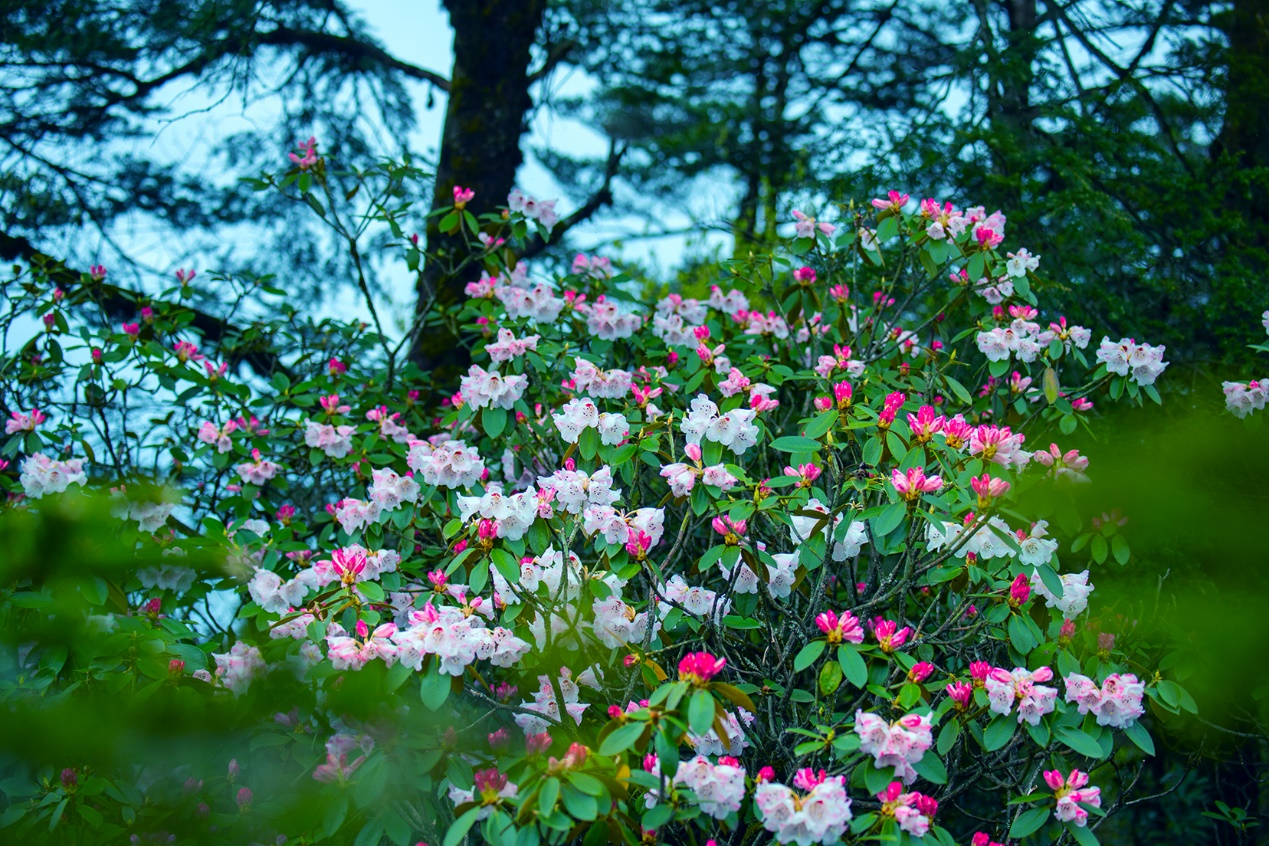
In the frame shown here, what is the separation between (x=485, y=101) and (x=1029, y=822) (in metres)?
3.86

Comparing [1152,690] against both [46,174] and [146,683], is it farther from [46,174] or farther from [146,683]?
[46,174]

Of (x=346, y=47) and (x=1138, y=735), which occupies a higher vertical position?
(x=346, y=47)

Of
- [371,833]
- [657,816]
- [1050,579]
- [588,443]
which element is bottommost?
[371,833]

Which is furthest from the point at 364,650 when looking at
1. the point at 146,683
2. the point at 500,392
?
the point at 500,392

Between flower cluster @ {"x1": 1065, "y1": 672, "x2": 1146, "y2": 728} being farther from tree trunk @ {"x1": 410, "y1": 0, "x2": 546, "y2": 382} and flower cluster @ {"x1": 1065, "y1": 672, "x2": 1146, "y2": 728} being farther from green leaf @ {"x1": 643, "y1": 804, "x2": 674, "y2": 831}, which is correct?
tree trunk @ {"x1": 410, "y1": 0, "x2": 546, "y2": 382}

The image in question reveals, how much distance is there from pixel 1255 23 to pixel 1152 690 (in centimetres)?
335

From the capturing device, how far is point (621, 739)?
1.53 m

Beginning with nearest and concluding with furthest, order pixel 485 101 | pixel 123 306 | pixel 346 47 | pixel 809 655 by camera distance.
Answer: pixel 809 655 → pixel 123 306 → pixel 485 101 → pixel 346 47

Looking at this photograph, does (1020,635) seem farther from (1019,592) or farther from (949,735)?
(949,735)

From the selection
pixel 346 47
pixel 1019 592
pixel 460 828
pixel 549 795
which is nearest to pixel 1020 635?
pixel 1019 592

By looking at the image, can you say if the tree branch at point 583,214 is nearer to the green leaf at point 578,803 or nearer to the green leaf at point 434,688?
the green leaf at point 434,688

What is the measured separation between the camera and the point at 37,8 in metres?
4.33

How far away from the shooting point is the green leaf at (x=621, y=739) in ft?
4.97

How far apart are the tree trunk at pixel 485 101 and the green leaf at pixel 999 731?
298 centimetres
